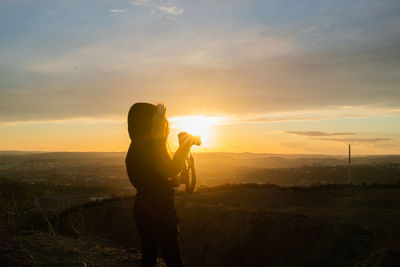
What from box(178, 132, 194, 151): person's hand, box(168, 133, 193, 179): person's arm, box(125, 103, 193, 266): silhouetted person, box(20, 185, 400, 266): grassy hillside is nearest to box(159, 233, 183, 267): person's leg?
box(125, 103, 193, 266): silhouetted person

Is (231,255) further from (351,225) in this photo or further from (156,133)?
(156,133)

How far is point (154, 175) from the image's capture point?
3625 millimetres

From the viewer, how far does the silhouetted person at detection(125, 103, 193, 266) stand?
11.9 ft

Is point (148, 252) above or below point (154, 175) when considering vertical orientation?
below

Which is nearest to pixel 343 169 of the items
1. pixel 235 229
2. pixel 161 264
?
pixel 235 229

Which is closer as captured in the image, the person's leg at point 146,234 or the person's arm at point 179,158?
the person's arm at point 179,158

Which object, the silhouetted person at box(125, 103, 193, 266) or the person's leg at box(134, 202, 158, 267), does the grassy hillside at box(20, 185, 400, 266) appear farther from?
the silhouetted person at box(125, 103, 193, 266)

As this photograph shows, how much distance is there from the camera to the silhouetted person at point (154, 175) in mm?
3621

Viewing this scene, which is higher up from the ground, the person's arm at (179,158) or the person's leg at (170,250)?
the person's arm at (179,158)

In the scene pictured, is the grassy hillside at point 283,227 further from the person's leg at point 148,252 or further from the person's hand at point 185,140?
the person's hand at point 185,140

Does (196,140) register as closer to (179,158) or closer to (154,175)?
(179,158)

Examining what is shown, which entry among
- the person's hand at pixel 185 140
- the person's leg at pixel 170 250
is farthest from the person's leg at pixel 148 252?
the person's hand at pixel 185 140

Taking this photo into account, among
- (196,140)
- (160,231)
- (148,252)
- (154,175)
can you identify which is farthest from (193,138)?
(148,252)

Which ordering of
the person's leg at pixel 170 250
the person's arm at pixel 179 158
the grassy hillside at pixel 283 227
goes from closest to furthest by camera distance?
1. the person's arm at pixel 179 158
2. the person's leg at pixel 170 250
3. the grassy hillside at pixel 283 227
